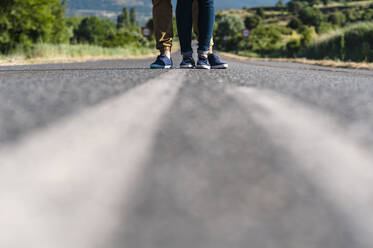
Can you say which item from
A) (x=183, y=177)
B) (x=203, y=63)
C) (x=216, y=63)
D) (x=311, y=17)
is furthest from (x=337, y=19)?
(x=183, y=177)

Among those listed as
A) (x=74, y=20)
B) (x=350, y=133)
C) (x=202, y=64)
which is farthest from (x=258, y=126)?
(x=74, y=20)

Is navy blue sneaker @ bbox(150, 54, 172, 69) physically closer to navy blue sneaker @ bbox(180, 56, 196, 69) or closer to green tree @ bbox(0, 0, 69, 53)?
navy blue sneaker @ bbox(180, 56, 196, 69)

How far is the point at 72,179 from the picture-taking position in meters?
0.52

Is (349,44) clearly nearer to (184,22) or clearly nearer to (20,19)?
(184,22)

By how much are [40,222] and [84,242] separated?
78 mm

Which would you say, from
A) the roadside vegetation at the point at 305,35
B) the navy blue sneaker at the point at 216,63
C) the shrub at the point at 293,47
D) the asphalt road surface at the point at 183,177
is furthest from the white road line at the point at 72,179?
the shrub at the point at 293,47

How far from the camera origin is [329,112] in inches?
39.7

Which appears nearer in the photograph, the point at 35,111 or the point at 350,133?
the point at 350,133

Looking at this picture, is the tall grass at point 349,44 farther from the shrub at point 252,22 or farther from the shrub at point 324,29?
the shrub at point 252,22

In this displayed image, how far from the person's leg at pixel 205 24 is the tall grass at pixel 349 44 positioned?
35.2 feet

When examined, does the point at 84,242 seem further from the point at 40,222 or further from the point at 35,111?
the point at 35,111

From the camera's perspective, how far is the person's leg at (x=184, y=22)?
9.61ft

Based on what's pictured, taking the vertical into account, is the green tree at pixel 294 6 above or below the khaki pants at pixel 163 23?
above

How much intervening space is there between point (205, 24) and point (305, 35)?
18.1 meters
